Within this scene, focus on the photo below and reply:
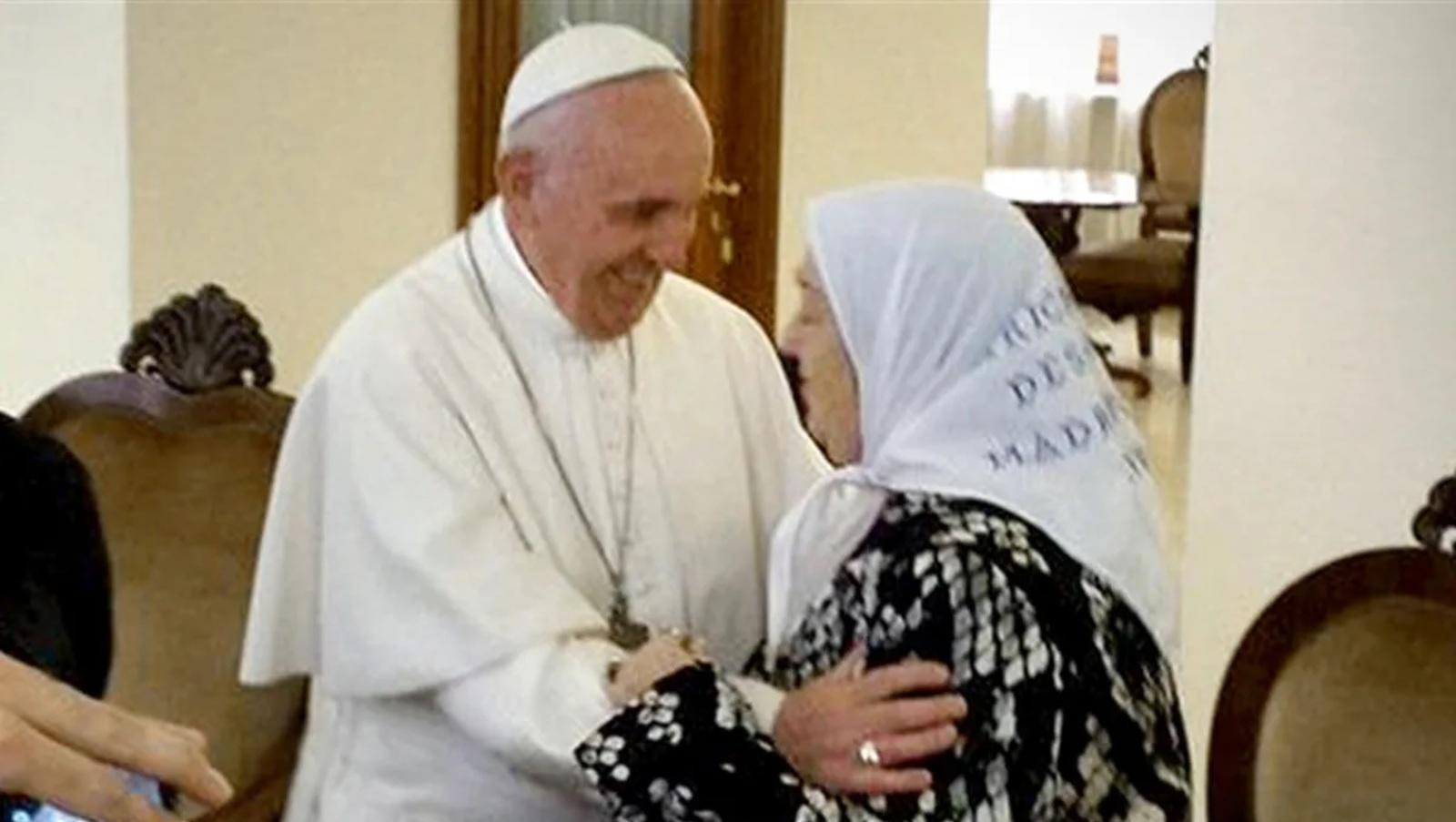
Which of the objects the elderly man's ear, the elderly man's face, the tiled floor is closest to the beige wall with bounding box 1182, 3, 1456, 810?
the elderly man's face

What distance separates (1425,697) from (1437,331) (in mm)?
1067

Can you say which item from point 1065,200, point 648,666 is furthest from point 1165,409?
point 648,666

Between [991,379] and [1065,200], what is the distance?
281 inches

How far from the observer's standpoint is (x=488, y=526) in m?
2.14

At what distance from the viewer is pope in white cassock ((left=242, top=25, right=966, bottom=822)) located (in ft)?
6.94

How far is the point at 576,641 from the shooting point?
6.83ft

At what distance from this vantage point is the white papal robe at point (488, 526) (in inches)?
82.8

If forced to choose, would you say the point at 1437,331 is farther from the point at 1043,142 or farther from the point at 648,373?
the point at 1043,142

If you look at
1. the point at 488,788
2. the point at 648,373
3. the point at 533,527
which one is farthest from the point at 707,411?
the point at 488,788

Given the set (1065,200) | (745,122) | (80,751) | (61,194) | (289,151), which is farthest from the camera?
(1065,200)

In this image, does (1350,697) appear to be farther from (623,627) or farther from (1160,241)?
(1160,241)

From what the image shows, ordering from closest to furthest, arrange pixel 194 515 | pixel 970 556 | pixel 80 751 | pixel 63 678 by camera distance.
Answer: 1. pixel 80 751
2. pixel 63 678
3. pixel 970 556
4. pixel 194 515

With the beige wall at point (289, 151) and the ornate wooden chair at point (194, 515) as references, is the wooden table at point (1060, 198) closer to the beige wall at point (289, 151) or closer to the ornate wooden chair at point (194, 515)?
the beige wall at point (289, 151)

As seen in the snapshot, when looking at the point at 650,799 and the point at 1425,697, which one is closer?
the point at 650,799
